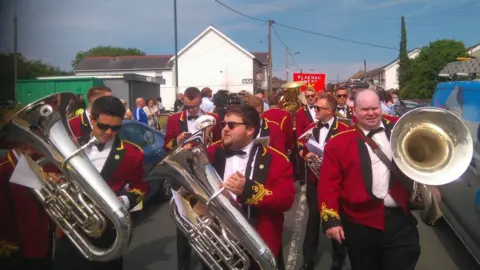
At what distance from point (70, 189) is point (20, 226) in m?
0.28

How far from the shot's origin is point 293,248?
17.5 ft

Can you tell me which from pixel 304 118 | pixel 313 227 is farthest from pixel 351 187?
pixel 304 118

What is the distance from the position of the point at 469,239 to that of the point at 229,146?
2791 mm

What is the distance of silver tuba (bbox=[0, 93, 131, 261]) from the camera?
2.20m

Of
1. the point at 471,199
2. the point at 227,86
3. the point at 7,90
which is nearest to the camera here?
the point at 7,90

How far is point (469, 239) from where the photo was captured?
4.35 metres

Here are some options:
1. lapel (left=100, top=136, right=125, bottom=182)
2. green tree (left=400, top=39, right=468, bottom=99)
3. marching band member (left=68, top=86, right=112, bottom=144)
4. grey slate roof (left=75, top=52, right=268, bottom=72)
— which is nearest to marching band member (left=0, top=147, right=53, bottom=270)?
lapel (left=100, top=136, right=125, bottom=182)

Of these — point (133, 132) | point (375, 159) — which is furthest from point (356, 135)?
point (133, 132)

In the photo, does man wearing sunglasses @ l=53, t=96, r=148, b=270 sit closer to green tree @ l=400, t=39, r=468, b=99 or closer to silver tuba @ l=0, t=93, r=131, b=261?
silver tuba @ l=0, t=93, r=131, b=261

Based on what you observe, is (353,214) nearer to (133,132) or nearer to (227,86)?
(133,132)

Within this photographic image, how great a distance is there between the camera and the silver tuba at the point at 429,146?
273cm

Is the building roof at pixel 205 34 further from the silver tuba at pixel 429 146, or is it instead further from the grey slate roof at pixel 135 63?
the silver tuba at pixel 429 146

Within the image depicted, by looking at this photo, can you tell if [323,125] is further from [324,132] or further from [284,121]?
[284,121]

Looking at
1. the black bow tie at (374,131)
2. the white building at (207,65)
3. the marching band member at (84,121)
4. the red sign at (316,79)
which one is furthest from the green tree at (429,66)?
the black bow tie at (374,131)
